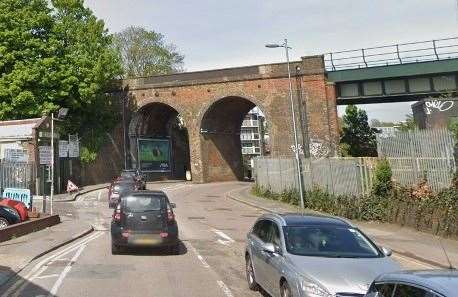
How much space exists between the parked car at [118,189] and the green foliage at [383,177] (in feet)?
47.3

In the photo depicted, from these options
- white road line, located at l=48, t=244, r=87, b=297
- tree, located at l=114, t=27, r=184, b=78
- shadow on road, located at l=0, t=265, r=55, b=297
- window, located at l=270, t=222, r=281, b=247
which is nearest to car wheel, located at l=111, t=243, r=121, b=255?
white road line, located at l=48, t=244, r=87, b=297

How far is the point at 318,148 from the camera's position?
54.5m

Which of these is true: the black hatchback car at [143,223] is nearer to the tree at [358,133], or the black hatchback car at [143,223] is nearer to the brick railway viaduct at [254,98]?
the brick railway viaduct at [254,98]

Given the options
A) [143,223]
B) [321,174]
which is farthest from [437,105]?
[143,223]

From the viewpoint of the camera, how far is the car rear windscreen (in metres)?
15.0

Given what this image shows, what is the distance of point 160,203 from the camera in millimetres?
15234

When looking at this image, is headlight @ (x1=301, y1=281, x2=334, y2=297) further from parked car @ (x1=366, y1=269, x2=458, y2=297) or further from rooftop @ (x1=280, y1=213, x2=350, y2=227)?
rooftop @ (x1=280, y1=213, x2=350, y2=227)

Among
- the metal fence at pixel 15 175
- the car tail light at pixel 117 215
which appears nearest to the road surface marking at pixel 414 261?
the car tail light at pixel 117 215

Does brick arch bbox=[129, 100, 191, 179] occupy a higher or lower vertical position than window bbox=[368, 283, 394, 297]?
higher

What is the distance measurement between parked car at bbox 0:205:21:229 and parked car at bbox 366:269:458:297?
17325 millimetres

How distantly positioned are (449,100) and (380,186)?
651cm

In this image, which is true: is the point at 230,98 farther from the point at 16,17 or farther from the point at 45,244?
the point at 45,244

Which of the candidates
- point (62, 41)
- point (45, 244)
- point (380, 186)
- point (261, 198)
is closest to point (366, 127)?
point (261, 198)

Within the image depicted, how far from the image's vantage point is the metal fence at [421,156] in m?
19.4
